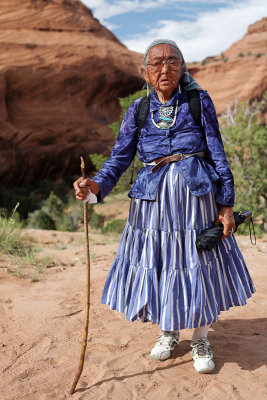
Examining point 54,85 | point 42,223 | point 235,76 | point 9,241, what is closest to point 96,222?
point 42,223

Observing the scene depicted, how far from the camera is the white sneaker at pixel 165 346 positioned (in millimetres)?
2652

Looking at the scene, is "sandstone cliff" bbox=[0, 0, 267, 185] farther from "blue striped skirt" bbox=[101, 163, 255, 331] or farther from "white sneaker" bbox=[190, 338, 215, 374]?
"white sneaker" bbox=[190, 338, 215, 374]

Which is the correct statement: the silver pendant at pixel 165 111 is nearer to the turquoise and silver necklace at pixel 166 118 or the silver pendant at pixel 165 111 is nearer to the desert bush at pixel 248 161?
the turquoise and silver necklace at pixel 166 118

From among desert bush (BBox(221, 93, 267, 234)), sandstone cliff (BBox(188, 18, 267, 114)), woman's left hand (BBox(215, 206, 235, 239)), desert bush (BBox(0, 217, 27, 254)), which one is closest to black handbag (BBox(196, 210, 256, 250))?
woman's left hand (BBox(215, 206, 235, 239))

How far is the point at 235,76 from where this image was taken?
20.2 meters

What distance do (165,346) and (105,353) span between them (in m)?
0.42

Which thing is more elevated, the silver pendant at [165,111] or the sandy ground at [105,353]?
the silver pendant at [165,111]

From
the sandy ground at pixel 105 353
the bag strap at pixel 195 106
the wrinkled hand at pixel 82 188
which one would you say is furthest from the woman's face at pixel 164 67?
the sandy ground at pixel 105 353

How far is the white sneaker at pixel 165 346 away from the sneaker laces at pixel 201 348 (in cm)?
19

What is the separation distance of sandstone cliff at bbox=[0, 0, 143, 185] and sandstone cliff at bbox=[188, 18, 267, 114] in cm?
441

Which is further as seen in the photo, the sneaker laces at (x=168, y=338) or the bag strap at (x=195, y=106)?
the sneaker laces at (x=168, y=338)

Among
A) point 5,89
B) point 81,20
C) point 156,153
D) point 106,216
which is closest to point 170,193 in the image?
point 156,153

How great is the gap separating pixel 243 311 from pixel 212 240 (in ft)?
5.35

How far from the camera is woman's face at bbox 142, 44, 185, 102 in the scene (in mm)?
2393
